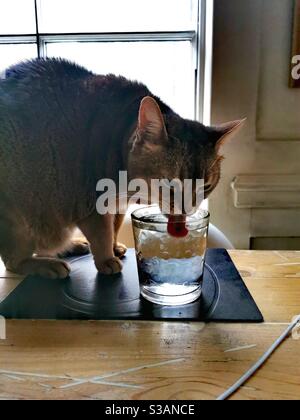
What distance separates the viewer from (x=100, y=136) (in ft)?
2.69

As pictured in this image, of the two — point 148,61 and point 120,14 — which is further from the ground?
point 120,14

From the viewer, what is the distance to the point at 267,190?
128 centimetres

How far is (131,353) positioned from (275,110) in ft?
3.24

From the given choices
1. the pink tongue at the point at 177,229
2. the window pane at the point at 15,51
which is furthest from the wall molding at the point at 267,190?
the window pane at the point at 15,51

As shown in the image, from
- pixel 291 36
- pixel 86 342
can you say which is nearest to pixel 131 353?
pixel 86 342

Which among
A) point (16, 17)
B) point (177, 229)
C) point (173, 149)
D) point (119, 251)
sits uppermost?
point (16, 17)

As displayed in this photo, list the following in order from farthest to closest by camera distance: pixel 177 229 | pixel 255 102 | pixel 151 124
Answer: pixel 255 102
pixel 151 124
pixel 177 229

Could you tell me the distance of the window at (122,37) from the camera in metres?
1.38

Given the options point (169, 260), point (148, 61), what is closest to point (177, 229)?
point (169, 260)

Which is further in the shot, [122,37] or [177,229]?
[122,37]

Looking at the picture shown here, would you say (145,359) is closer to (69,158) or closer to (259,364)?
(259,364)

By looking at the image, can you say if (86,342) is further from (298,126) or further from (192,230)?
(298,126)

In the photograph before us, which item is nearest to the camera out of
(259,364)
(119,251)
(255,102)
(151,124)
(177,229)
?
(259,364)

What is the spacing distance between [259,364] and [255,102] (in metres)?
0.95
